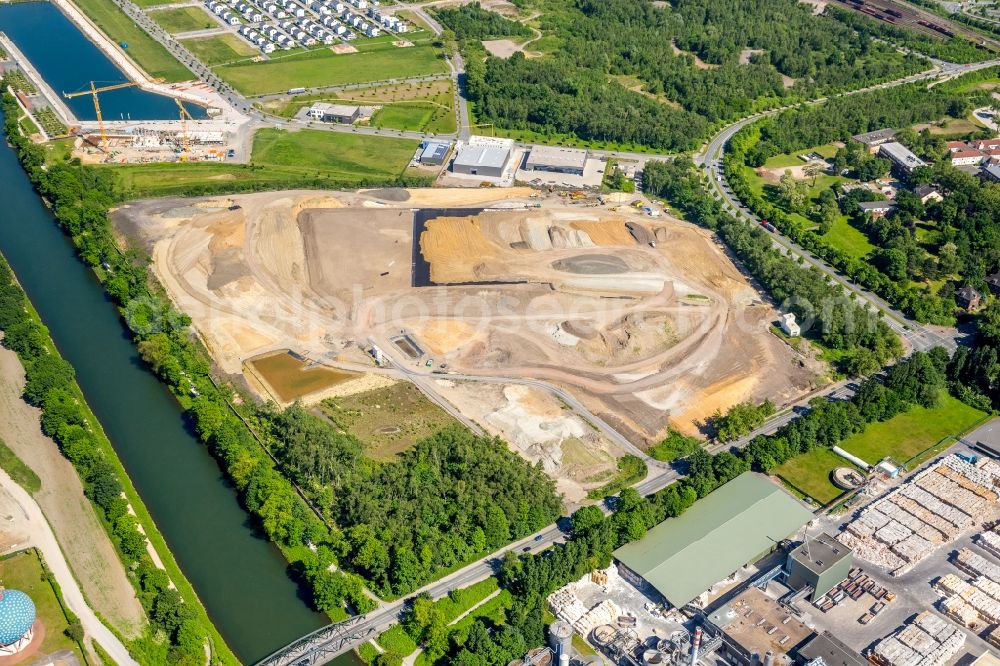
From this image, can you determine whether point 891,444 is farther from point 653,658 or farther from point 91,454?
point 91,454

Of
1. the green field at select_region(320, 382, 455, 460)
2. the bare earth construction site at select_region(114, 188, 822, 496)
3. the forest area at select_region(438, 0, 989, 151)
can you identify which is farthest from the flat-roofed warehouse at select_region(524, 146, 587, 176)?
the green field at select_region(320, 382, 455, 460)

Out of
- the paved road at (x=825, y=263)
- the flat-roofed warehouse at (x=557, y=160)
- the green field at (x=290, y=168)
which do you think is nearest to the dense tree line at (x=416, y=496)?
the paved road at (x=825, y=263)

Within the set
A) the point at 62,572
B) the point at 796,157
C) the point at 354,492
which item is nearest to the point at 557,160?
the point at 796,157

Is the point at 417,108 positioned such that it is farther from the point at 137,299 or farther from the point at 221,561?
the point at 221,561

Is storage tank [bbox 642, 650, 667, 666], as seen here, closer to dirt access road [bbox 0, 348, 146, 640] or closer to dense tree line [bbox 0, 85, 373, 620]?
dense tree line [bbox 0, 85, 373, 620]

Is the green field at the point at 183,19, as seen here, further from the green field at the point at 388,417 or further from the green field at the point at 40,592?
the green field at the point at 40,592
